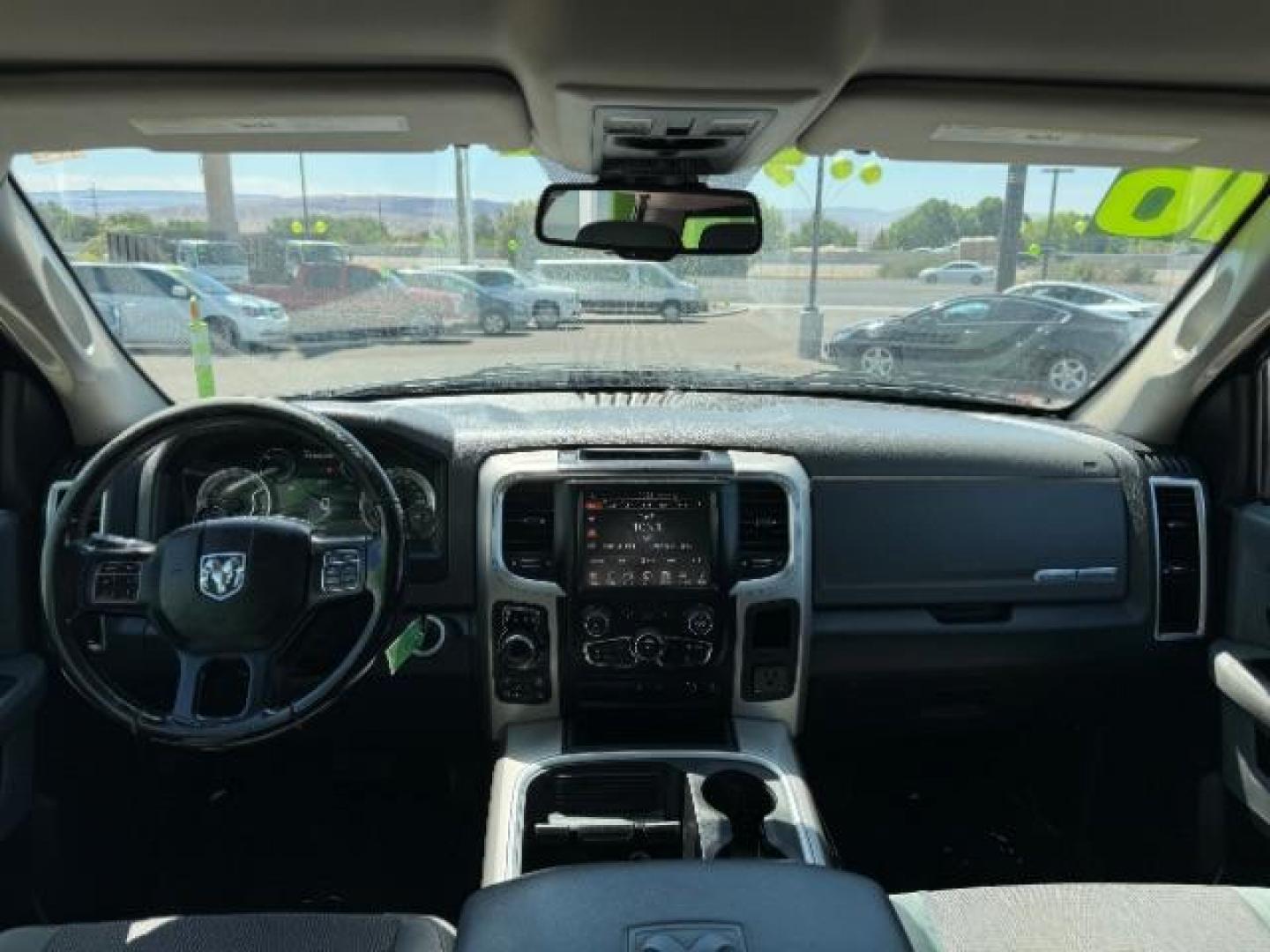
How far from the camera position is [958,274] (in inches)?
138

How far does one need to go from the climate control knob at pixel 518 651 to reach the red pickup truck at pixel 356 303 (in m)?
1.03

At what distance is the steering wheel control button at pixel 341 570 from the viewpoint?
2256 millimetres

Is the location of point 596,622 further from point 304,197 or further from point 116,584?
point 304,197

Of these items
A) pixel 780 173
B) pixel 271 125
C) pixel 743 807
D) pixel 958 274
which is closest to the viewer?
pixel 271 125

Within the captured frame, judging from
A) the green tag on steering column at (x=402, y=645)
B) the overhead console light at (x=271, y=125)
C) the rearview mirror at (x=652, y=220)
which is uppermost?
the overhead console light at (x=271, y=125)

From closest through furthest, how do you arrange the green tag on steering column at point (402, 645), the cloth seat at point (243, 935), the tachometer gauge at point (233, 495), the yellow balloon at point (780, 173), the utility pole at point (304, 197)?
the cloth seat at point (243, 935) < the green tag on steering column at point (402, 645) < the yellow balloon at point (780, 173) < the tachometer gauge at point (233, 495) < the utility pole at point (304, 197)

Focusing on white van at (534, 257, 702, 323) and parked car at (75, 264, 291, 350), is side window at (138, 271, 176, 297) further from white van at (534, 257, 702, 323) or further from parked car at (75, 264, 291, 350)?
white van at (534, 257, 702, 323)

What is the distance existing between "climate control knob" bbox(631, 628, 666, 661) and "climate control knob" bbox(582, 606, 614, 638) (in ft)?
0.27

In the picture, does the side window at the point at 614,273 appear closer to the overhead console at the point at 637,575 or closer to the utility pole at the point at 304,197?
the overhead console at the point at 637,575

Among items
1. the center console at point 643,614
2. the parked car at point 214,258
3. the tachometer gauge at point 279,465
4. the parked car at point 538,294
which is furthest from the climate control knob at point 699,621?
the parked car at point 214,258

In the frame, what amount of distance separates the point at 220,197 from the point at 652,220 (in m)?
1.39

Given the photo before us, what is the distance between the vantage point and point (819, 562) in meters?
3.08

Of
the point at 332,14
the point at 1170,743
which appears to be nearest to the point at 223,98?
the point at 332,14

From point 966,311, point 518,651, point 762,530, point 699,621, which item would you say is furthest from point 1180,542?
point 518,651
